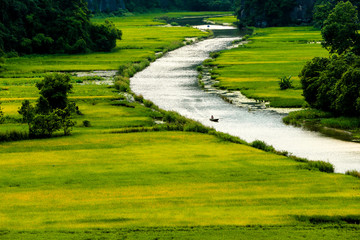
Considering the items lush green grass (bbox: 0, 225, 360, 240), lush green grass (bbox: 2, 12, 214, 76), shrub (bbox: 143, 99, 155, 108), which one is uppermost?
lush green grass (bbox: 0, 225, 360, 240)

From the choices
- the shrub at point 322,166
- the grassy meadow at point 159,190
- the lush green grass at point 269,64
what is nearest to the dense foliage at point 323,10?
the lush green grass at point 269,64

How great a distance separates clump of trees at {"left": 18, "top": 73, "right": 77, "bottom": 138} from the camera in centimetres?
4409

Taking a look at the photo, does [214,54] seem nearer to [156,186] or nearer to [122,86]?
[122,86]

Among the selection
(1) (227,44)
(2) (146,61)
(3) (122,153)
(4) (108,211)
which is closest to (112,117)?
(3) (122,153)

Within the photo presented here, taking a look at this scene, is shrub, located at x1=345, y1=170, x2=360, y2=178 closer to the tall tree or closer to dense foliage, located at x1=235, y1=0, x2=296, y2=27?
the tall tree

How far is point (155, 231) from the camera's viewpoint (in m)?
24.5

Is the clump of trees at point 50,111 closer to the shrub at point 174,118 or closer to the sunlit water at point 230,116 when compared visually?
the shrub at point 174,118

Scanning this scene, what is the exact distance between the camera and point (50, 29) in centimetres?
10300

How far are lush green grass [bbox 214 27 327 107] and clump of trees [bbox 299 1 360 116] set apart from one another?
10.5ft

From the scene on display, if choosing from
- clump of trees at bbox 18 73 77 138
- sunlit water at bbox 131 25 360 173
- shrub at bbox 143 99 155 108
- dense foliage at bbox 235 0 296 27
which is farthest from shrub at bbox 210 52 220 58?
dense foliage at bbox 235 0 296 27

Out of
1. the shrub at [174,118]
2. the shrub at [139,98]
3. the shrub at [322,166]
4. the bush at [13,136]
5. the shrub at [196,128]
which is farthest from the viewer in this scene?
the shrub at [139,98]

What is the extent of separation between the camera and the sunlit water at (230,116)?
40.1m

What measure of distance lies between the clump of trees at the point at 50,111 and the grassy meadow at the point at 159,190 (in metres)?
1.02

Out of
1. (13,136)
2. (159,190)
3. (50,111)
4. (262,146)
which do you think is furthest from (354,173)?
(13,136)
